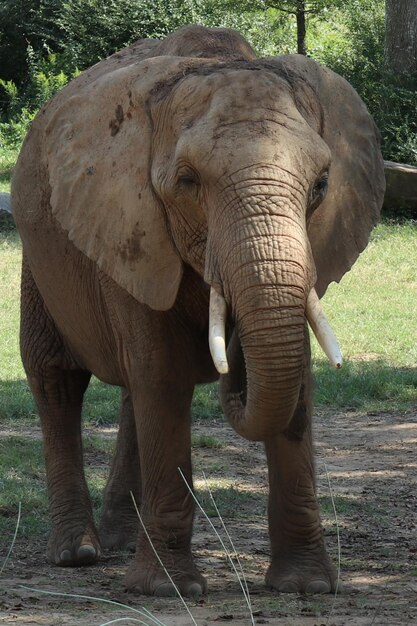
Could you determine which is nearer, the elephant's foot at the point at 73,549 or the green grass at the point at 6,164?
the elephant's foot at the point at 73,549

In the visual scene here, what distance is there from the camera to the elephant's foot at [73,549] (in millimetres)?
6164

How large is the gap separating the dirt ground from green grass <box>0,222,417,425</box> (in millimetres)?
625

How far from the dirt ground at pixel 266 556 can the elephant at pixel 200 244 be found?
188 millimetres

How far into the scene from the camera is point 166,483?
541 centimetres

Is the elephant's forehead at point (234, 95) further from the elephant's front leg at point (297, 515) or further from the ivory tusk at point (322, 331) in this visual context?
the elephant's front leg at point (297, 515)

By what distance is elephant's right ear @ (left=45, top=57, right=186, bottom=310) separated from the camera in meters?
5.11

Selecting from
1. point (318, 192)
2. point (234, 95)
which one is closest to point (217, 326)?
point (318, 192)

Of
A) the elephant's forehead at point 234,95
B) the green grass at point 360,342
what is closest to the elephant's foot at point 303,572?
the elephant's forehead at point 234,95

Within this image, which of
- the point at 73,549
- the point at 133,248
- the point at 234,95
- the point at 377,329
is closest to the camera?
the point at 234,95

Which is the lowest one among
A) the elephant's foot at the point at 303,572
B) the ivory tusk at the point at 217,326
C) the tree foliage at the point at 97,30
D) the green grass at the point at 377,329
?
the green grass at the point at 377,329

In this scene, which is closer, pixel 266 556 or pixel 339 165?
pixel 339 165

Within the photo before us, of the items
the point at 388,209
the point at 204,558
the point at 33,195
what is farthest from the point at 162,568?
the point at 388,209

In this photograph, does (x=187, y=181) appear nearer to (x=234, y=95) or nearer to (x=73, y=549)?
(x=234, y=95)

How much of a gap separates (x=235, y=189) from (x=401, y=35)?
48.1 ft
